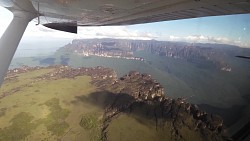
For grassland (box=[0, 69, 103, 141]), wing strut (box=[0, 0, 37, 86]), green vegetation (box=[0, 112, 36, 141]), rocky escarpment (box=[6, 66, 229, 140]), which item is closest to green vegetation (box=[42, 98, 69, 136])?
grassland (box=[0, 69, 103, 141])

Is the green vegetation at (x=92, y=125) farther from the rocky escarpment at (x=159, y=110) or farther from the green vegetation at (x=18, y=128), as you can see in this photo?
the green vegetation at (x=18, y=128)

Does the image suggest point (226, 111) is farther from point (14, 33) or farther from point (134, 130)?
point (14, 33)

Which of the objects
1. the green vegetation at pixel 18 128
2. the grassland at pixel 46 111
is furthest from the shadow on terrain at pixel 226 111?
the green vegetation at pixel 18 128

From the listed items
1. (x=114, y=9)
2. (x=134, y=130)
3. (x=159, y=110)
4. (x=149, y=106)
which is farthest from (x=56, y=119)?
(x=114, y=9)

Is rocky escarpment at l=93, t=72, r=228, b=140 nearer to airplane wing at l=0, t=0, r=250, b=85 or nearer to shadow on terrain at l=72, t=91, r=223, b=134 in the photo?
shadow on terrain at l=72, t=91, r=223, b=134

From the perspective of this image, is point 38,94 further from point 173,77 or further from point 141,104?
point 173,77

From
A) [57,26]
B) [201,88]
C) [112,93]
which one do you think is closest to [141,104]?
[112,93]
